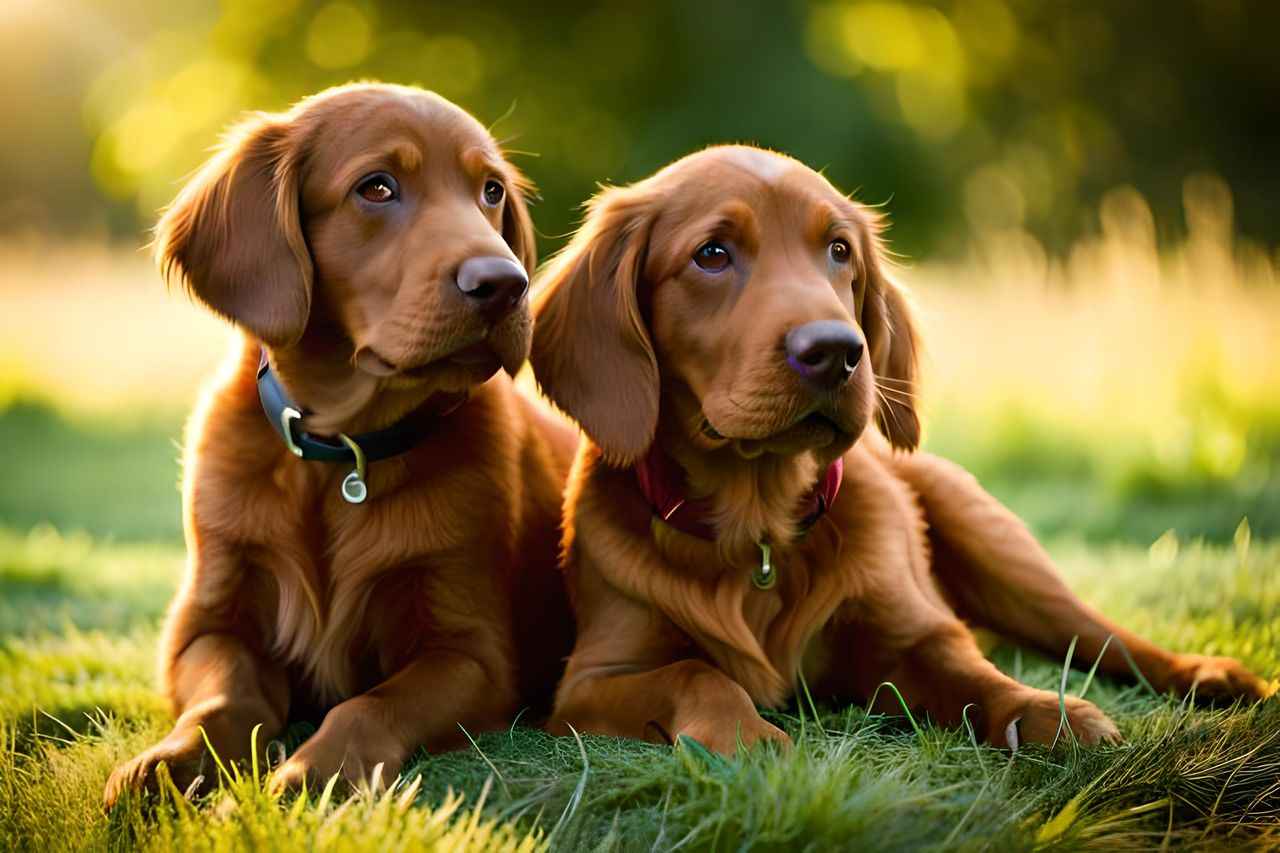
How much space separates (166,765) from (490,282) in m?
1.16

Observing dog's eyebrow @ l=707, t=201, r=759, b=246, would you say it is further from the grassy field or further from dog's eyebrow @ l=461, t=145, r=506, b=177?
the grassy field

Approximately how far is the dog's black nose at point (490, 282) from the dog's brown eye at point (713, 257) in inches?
16.0

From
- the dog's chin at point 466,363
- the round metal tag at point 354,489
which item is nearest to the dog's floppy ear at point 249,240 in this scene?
the dog's chin at point 466,363

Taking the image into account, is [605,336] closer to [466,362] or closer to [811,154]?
[466,362]

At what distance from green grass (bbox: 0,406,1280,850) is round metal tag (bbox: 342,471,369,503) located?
593 mm

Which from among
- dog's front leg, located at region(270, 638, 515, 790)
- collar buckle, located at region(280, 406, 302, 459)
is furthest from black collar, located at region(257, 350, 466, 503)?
dog's front leg, located at region(270, 638, 515, 790)

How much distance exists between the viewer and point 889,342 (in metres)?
3.14

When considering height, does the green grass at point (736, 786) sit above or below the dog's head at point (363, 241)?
below

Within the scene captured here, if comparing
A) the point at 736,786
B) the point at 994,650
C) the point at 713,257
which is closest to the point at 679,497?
the point at 713,257

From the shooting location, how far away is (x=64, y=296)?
10.4 meters

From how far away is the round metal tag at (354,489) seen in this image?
116 inches

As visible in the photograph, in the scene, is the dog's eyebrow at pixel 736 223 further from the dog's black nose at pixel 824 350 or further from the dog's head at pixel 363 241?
the dog's head at pixel 363 241

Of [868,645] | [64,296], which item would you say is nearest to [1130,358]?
[868,645]

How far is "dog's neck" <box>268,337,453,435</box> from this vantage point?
9.61ft
